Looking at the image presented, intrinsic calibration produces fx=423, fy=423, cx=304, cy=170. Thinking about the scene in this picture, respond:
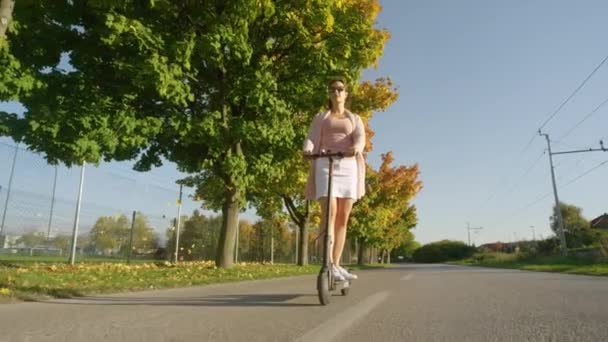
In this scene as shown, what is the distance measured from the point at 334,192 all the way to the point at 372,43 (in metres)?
8.15

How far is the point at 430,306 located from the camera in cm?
400

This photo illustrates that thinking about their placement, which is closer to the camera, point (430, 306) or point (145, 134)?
point (430, 306)

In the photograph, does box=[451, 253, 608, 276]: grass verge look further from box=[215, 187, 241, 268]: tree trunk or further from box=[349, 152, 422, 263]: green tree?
box=[215, 187, 241, 268]: tree trunk

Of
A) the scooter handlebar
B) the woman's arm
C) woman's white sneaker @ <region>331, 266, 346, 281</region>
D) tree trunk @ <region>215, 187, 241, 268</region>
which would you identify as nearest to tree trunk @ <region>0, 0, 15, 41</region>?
the scooter handlebar

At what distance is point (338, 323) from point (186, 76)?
8604 mm

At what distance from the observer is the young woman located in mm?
4566

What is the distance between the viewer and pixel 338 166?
4613mm

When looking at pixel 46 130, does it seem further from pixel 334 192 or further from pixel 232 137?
pixel 334 192

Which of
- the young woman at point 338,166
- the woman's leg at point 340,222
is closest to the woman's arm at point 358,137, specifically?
the young woman at point 338,166

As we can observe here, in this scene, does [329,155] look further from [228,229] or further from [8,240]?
[8,240]

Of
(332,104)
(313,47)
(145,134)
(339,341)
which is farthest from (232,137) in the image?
(339,341)

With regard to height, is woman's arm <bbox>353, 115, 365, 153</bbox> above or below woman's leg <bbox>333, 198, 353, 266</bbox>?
above

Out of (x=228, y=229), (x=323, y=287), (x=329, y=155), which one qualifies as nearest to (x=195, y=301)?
(x=323, y=287)

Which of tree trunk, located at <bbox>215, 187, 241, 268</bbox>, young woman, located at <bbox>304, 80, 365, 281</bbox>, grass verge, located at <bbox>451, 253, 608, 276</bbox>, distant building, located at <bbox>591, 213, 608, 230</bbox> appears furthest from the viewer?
distant building, located at <bbox>591, 213, 608, 230</bbox>
